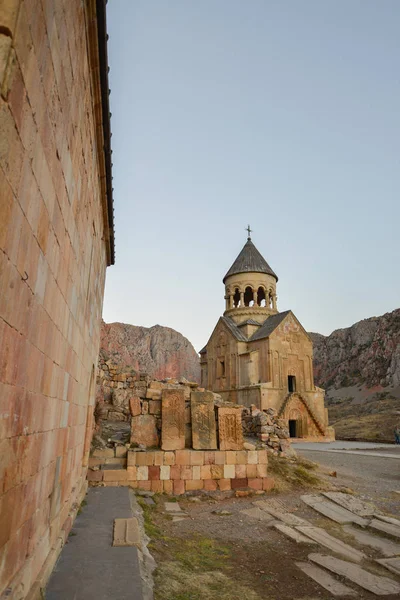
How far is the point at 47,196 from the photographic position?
2.28m

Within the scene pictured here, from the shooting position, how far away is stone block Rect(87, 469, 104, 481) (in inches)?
297

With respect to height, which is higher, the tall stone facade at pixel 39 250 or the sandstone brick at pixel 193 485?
the tall stone facade at pixel 39 250

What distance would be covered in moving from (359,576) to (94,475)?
5132mm

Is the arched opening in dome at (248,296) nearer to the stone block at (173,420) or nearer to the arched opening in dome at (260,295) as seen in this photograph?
the arched opening in dome at (260,295)

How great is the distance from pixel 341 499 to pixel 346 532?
172 cm

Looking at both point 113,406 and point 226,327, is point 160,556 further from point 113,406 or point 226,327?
point 226,327

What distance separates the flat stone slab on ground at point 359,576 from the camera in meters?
3.79

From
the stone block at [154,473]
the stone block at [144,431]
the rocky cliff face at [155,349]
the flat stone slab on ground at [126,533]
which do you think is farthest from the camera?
the rocky cliff face at [155,349]

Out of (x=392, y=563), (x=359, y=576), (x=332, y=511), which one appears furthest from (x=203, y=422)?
(x=359, y=576)

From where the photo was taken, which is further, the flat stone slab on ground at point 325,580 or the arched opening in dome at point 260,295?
the arched opening in dome at point 260,295

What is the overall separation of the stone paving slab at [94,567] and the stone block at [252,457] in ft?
12.2

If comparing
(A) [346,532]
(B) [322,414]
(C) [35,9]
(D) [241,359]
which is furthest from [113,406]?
(B) [322,414]

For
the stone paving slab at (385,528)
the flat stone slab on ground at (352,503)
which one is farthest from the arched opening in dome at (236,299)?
the stone paving slab at (385,528)

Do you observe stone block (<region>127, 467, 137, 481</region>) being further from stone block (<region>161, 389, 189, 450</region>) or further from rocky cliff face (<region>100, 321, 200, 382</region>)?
rocky cliff face (<region>100, 321, 200, 382</region>)
